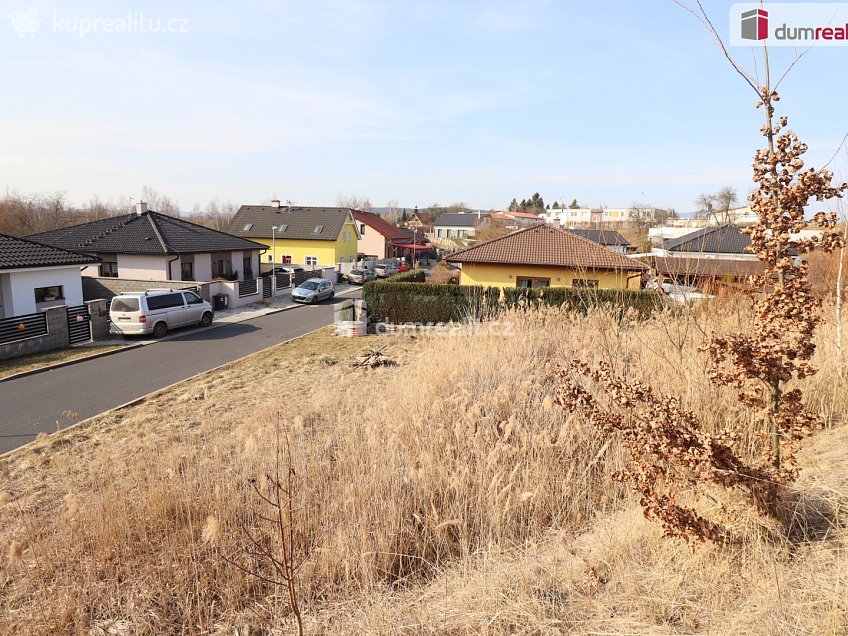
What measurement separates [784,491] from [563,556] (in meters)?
1.59

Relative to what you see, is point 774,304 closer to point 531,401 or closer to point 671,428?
point 671,428

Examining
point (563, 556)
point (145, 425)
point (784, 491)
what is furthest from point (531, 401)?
point (145, 425)

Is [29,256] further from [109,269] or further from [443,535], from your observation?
[443,535]

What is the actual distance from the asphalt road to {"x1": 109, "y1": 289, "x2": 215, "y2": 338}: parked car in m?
0.70

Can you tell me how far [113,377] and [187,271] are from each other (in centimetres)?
1498

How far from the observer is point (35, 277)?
18.9m

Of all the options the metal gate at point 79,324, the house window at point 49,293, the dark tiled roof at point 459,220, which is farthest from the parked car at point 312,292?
the dark tiled roof at point 459,220

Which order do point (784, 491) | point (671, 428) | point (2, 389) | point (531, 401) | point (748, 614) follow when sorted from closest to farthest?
point (748, 614) < point (671, 428) < point (784, 491) < point (531, 401) < point (2, 389)

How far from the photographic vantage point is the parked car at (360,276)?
38.3m

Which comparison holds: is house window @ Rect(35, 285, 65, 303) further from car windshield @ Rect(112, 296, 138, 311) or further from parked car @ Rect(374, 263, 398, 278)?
parked car @ Rect(374, 263, 398, 278)

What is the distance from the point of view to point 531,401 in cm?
655

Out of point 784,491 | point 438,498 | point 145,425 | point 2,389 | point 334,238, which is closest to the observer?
point 784,491

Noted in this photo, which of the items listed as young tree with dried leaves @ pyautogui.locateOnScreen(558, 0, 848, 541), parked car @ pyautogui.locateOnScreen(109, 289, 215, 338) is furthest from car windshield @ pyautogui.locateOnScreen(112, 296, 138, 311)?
young tree with dried leaves @ pyautogui.locateOnScreen(558, 0, 848, 541)

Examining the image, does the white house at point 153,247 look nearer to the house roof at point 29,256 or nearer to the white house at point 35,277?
the white house at point 35,277
